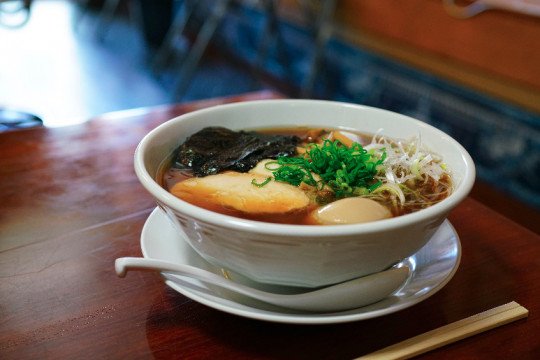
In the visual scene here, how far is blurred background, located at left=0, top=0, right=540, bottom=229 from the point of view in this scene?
91.9 inches

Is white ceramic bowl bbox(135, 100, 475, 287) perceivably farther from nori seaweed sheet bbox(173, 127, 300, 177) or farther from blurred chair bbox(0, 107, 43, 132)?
blurred chair bbox(0, 107, 43, 132)

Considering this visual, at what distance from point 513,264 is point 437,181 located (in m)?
0.17

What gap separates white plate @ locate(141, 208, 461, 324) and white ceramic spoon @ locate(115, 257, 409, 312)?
10mm

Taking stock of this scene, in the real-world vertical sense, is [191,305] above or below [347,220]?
below

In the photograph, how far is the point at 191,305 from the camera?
68 centimetres

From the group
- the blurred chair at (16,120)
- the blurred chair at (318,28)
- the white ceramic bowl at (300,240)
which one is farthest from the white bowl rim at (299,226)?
the blurred chair at (318,28)

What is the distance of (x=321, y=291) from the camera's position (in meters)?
0.60

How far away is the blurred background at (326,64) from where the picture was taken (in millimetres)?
2334

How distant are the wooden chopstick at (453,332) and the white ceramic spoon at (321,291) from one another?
6 centimetres

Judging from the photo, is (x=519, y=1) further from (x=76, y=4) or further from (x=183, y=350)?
(x=76, y=4)

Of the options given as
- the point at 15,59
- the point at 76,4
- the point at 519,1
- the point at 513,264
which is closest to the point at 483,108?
the point at 519,1

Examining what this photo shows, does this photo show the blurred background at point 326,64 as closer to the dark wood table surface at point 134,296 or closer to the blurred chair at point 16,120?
the blurred chair at point 16,120

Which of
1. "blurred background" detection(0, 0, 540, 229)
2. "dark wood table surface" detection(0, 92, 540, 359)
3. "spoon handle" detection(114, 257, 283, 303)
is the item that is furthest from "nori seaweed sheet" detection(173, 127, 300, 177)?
"blurred background" detection(0, 0, 540, 229)

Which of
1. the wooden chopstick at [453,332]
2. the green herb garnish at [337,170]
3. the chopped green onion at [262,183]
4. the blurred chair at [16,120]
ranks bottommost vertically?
the blurred chair at [16,120]
